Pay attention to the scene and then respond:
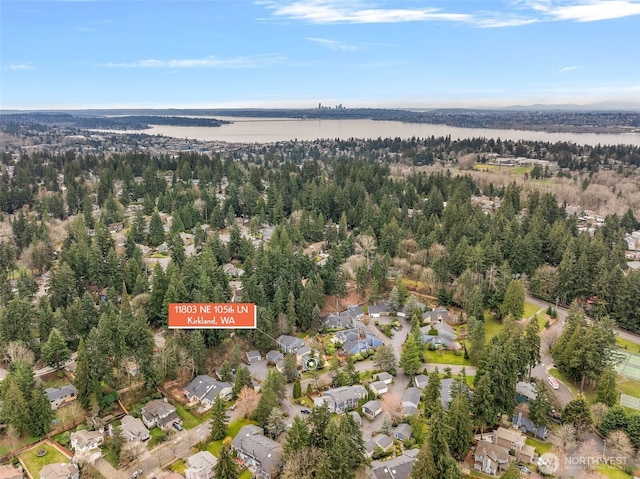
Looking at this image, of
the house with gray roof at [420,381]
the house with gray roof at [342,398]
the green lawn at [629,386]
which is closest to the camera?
the house with gray roof at [342,398]

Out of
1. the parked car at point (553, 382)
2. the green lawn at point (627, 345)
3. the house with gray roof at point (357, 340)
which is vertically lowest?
the parked car at point (553, 382)

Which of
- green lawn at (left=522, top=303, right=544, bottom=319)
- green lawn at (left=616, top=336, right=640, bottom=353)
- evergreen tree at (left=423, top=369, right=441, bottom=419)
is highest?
evergreen tree at (left=423, top=369, right=441, bottom=419)

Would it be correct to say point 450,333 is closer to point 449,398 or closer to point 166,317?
point 449,398

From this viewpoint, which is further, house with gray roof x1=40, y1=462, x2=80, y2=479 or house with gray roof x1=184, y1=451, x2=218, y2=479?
house with gray roof x1=184, y1=451, x2=218, y2=479

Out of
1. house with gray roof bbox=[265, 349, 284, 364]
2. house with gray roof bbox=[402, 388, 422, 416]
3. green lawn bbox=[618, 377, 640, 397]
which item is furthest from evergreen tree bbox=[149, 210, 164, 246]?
green lawn bbox=[618, 377, 640, 397]

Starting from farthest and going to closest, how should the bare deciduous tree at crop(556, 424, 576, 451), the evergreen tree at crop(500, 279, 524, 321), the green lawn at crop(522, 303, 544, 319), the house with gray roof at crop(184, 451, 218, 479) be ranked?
1. the green lawn at crop(522, 303, 544, 319)
2. the evergreen tree at crop(500, 279, 524, 321)
3. the bare deciduous tree at crop(556, 424, 576, 451)
4. the house with gray roof at crop(184, 451, 218, 479)

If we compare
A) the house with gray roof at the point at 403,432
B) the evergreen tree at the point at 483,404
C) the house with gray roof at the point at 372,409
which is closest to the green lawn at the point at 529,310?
the evergreen tree at the point at 483,404

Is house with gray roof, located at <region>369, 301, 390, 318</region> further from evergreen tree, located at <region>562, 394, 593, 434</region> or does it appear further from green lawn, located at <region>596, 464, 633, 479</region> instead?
green lawn, located at <region>596, 464, 633, 479</region>

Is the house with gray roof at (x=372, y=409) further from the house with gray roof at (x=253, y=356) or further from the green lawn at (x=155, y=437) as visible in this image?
the green lawn at (x=155, y=437)
